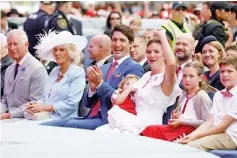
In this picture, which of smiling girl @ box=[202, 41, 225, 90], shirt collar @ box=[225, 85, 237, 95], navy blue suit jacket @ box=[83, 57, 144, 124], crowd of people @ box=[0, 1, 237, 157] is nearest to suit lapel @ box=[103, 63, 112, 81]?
crowd of people @ box=[0, 1, 237, 157]

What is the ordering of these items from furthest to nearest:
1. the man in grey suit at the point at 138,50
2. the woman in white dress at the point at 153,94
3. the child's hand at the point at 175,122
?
the man in grey suit at the point at 138,50 → the woman in white dress at the point at 153,94 → the child's hand at the point at 175,122

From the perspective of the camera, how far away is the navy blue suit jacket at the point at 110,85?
7.11 meters

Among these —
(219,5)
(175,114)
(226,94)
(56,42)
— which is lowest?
(175,114)

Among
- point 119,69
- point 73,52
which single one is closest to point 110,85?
point 119,69

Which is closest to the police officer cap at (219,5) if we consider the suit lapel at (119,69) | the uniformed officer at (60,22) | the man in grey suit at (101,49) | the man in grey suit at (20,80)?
the man in grey suit at (101,49)

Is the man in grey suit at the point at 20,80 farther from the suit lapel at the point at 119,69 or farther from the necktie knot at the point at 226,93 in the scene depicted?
the necktie knot at the point at 226,93

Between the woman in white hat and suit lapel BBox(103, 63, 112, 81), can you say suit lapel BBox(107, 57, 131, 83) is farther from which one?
the woman in white hat

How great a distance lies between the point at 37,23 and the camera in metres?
12.1

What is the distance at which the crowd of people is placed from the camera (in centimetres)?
623

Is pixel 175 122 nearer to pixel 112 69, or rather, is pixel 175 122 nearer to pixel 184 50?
pixel 184 50

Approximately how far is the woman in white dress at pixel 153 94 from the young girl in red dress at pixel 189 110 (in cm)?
13

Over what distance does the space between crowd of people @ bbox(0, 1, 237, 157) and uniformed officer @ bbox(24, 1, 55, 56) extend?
2.51m

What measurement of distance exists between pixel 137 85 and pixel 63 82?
123cm

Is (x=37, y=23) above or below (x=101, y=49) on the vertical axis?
below
